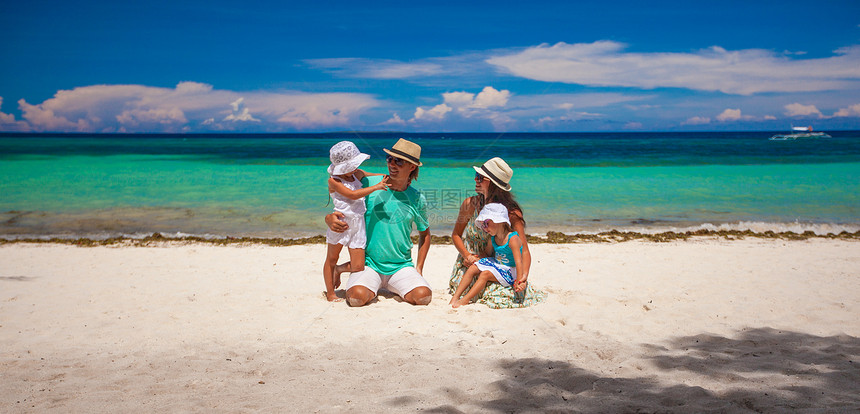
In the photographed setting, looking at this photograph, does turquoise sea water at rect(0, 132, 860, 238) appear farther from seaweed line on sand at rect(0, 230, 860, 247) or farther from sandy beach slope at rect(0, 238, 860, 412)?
sandy beach slope at rect(0, 238, 860, 412)

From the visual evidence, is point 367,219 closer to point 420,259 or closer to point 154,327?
point 420,259

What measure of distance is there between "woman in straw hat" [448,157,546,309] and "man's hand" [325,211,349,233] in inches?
42.9

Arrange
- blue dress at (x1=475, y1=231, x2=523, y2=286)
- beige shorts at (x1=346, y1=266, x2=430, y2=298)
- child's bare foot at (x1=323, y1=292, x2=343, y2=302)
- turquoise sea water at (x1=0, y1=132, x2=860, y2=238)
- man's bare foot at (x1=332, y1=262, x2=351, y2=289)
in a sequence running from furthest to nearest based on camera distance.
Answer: turquoise sea water at (x1=0, y1=132, x2=860, y2=238)
man's bare foot at (x1=332, y1=262, x2=351, y2=289)
child's bare foot at (x1=323, y1=292, x2=343, y2=302)
beige shorts at (x1=346, y1=266, x2=430, y2=298)
blue dress at (x1=475, y1=231, x2=523, y2=286)

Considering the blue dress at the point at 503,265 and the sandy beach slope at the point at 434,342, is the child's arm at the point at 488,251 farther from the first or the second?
the sandy beach slope at the point at 434,342

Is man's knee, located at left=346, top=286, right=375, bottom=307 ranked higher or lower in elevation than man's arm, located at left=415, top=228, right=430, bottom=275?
lower

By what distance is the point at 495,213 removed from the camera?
4762mm

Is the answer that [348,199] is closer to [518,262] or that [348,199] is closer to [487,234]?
[487,234]

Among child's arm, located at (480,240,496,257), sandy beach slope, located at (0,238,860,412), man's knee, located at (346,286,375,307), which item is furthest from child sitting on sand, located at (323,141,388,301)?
child's arm, located at (480,240,496,257)

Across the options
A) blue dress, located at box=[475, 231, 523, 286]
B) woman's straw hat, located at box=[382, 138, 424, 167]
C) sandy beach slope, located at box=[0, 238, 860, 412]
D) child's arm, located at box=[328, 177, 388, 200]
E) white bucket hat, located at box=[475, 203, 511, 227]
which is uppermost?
woman's straw hat, located at box=[382, 138, 424, 167]

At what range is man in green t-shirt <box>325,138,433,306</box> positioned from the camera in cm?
504

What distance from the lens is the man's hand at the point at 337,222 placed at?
5.00 metres

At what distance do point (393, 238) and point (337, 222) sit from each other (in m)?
0.61

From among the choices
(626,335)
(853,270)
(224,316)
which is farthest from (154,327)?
(853,270)

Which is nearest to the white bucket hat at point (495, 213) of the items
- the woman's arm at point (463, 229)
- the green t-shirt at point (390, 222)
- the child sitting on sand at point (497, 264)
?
the child sitting on sand at point (497, 264)
